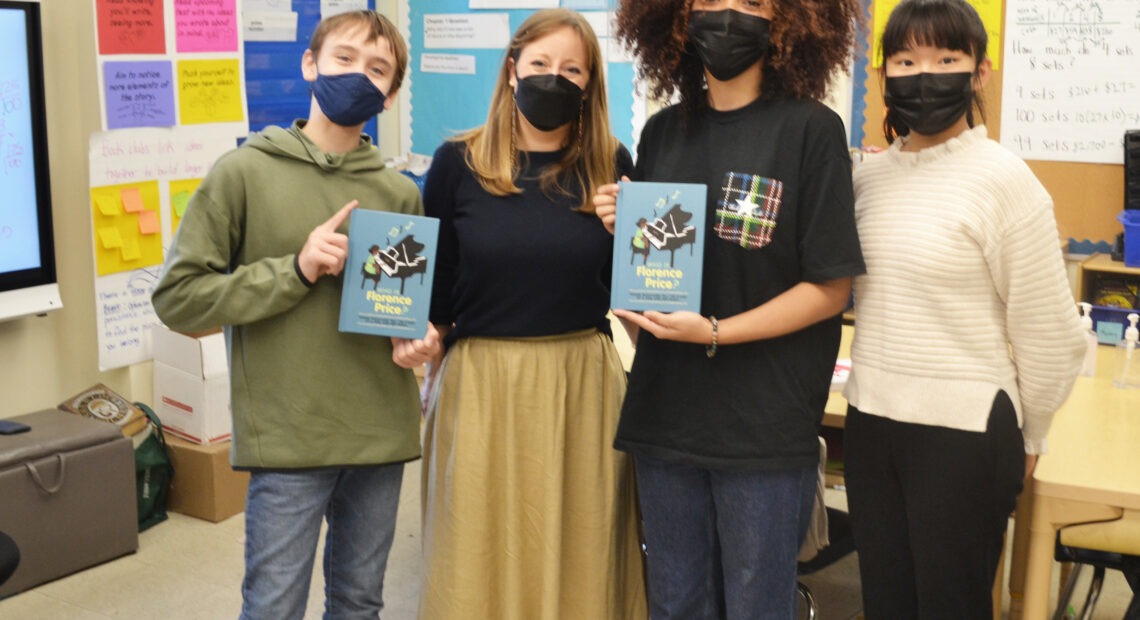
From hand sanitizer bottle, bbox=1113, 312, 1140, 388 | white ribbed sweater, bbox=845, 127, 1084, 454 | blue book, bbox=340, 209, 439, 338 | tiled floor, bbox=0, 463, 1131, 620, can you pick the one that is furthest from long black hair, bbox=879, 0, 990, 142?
tiled floor, bbox=0, 463, 1131, 620

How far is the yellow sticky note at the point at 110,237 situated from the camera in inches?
148

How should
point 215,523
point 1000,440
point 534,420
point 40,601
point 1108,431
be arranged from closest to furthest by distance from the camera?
point 1000,440 → point 534,420 → point 1108,431 → point 40,601 → point 215,523

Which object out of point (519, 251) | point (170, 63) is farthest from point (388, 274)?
point (170, 63)

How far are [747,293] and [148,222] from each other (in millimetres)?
2636

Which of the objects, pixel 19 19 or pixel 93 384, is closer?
pixel 19 19

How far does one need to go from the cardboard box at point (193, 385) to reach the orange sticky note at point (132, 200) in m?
0.40

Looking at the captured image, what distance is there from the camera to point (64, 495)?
340cm

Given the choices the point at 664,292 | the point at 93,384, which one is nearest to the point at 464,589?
the point at 664,292

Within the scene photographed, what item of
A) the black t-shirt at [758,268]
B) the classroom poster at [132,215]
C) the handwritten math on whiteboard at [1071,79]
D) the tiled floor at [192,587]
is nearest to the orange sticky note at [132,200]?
the classroom poster at [132,215]

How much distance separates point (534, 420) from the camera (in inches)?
85.7

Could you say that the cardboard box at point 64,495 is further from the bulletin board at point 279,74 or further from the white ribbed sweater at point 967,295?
the white ribbed sweater at point 967,295

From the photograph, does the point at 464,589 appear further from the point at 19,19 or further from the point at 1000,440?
the point at 19,19

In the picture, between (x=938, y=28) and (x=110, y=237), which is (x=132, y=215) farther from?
(x=938, y=28)

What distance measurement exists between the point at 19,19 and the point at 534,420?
7.10ft
